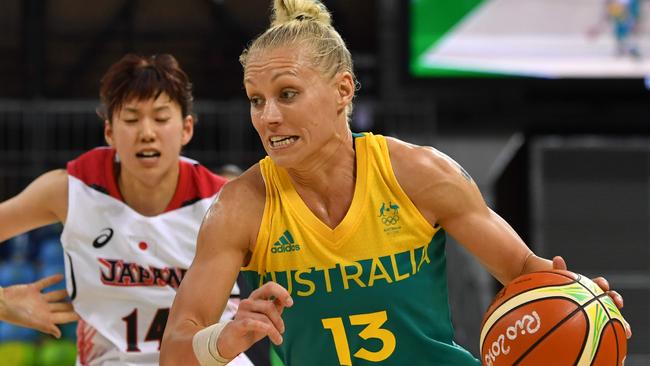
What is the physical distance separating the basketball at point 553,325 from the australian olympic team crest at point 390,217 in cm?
38

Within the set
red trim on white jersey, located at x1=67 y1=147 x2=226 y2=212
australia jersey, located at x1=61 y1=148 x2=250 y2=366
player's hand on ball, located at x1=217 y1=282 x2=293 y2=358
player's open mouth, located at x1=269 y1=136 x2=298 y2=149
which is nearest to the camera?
player's hand on ball, located at x1=217 y1=282 x2=293 y2=358

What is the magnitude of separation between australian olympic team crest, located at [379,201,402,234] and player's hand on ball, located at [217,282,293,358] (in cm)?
57

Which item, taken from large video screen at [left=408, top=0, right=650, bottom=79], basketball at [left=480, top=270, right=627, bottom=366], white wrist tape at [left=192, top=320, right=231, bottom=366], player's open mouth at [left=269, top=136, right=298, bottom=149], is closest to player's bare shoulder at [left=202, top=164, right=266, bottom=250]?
player's open mouth at [left=269, top=136, right=298, bottom=149]

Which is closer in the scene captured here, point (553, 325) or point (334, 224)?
point (553, 325)

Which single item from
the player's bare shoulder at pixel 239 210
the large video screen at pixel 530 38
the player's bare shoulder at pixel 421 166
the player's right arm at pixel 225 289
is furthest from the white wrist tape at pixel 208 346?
the large video screen at pixel 530 38

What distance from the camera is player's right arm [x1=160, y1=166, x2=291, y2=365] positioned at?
2826 mm

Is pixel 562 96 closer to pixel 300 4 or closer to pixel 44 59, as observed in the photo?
pixel 44 59

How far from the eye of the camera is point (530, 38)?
31.6 ft

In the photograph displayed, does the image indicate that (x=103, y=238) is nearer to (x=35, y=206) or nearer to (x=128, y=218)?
(x=128, y=218)

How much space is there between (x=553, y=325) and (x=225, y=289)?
0.95m

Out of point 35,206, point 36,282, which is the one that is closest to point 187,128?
point 35,206

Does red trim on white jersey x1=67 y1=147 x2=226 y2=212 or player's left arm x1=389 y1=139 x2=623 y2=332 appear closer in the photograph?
player's left arm x1=389 y1=139 x2=623 y2=332

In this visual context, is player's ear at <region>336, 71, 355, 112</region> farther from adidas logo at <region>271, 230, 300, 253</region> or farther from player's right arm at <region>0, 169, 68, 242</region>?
player's right arm at <region>0, 169, 68, 242</region>

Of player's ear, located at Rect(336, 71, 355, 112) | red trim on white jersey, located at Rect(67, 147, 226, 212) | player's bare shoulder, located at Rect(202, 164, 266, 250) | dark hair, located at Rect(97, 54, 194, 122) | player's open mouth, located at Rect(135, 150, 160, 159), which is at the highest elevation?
player's ear, located at Rect(336, 71, 355, 112)
